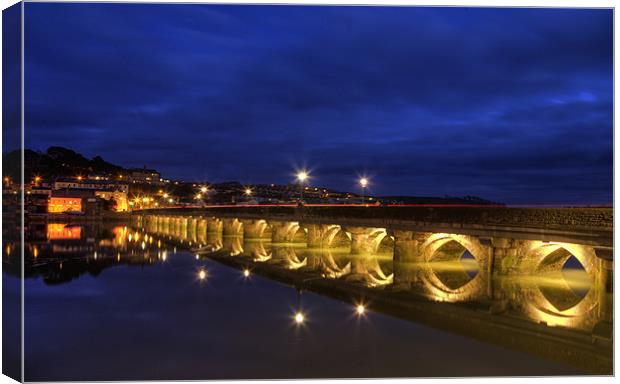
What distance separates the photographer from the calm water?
1484cm

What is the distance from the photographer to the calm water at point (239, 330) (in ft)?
48.7

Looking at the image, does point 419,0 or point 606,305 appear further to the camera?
point 606,305

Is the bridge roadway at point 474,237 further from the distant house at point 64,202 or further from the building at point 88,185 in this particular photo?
the building at point 88,185

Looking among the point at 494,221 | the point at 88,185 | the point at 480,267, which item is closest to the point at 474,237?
the point at 480,267

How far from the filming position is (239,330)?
19703 mm

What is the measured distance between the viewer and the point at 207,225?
78062 mm

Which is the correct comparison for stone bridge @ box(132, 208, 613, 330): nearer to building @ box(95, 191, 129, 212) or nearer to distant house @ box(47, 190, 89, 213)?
distant house @ box(47, 190, 89, 213)

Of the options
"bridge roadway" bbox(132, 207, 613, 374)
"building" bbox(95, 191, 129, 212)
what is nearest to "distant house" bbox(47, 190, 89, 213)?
"building" bbox(95, 191, 129, 212)

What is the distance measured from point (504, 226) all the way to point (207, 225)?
57.3m

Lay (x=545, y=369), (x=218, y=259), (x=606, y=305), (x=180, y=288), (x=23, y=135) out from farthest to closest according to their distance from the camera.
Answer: (x=218, y=259), (x=180, y=288), (x=606, y=305), (x=545, y=369), (x=23, y=135)

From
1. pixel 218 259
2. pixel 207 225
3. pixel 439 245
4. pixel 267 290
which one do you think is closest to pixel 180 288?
pixel 267 290

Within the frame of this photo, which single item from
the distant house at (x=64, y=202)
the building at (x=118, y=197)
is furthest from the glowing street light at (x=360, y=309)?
the building at (x=118, y=197)

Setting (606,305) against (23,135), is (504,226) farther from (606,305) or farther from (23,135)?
(23,135)

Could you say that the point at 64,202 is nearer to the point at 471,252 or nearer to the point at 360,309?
the point at 471,252
